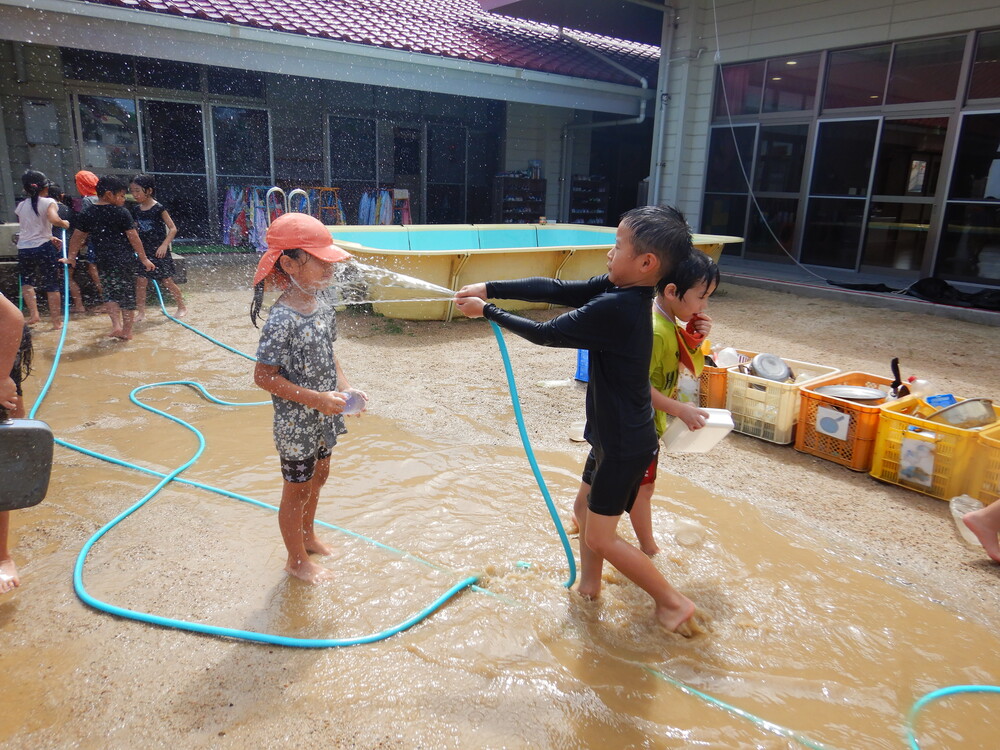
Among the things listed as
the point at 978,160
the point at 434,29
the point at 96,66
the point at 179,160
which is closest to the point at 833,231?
the point at 978,160

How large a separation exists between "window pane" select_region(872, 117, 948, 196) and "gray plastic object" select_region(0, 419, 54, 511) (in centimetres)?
1167

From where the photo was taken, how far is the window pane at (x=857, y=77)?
1053cm

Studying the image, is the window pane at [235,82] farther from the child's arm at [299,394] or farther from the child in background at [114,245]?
the child's arm at [299,394]

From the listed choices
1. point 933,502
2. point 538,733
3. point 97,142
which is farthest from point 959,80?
point 97,142

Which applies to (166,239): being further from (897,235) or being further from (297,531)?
(897,235)

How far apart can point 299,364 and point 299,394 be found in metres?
0.17

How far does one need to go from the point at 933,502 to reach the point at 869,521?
58 centimetres

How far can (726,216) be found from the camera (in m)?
13.0

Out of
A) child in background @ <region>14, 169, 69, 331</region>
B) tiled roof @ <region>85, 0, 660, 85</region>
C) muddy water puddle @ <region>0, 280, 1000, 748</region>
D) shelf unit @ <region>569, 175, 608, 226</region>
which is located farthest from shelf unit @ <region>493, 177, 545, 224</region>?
muddy water puddle @ <region>0, 280, 1000, 748</region>

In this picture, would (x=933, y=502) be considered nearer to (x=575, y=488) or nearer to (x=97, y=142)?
(x=575, y=488)

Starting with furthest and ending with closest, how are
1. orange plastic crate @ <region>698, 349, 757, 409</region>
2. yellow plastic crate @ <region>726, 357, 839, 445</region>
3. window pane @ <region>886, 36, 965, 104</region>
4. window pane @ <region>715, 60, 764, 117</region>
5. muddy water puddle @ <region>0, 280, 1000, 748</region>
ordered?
1. window pane @ <region>715, 60, 764, 117</region>
2. window pane @ <region>886, 36, 965, 104</region>
3. orange plastic crate @ <region>698, 349, 757, 409</region>
4. yellow plastic crate @ <region>726, 357, 839, 445</region>
5. muddy water puddle @ <region>0, 280, 1000, 748</region>

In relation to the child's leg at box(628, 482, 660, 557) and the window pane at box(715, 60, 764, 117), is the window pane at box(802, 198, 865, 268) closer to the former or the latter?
the window pane at box(715, 60, 764, 117)

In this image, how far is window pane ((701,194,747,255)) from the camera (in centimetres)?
1276

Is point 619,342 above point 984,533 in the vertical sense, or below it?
above
